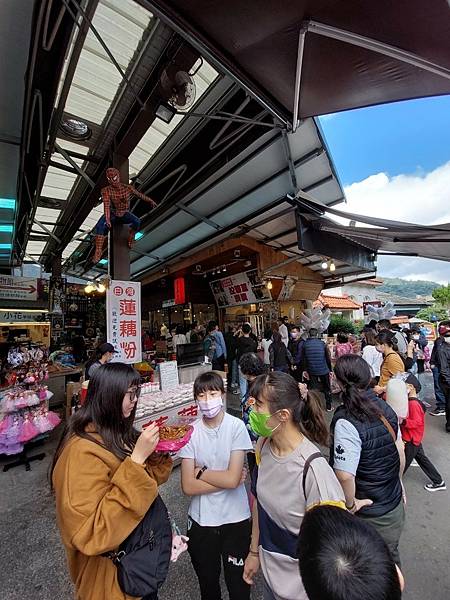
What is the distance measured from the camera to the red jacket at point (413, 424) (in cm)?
295

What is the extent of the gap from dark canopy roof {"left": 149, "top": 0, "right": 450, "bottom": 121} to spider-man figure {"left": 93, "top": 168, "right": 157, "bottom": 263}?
2.42 m

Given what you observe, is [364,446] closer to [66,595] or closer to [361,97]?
[66,595]

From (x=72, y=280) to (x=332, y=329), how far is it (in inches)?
584

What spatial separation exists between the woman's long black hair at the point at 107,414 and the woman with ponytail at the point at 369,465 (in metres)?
1.27

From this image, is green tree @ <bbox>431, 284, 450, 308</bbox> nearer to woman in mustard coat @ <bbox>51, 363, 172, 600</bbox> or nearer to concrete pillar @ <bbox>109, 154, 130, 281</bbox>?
concrete pillar @ <bbox>109, 154, 130, 281</bbox>

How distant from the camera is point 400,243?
6.03 m

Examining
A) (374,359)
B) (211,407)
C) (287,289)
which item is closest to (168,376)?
(211,407)

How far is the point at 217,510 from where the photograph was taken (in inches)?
67.9

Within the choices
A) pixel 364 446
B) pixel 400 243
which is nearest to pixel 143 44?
pixel 364 446

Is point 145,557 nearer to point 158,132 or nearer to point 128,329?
point 128,329

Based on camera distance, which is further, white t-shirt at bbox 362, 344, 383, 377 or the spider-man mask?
white t-shirt at bbox 362, 344, 383, 377

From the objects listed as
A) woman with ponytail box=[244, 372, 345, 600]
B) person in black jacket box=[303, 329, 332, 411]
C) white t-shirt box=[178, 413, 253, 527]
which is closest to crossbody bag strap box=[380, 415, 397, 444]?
woman with ponytail box=[244, 372, 345, 600]

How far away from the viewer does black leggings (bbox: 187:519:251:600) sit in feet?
5.59

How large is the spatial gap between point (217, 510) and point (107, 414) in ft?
3.28
